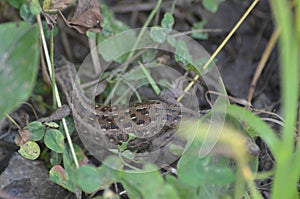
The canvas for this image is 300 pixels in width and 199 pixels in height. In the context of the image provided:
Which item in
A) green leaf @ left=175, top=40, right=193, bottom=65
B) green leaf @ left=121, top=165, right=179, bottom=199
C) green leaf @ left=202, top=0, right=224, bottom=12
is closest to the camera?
green leaf @ left=121, top=165, right=179, bottom=199

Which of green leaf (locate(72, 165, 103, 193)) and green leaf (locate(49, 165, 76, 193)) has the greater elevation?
green leaf (locate(72, 165, 103, 193))

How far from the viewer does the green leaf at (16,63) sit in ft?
6.14

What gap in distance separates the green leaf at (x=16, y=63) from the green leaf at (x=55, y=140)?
0.67 m

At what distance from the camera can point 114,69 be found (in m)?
3.59

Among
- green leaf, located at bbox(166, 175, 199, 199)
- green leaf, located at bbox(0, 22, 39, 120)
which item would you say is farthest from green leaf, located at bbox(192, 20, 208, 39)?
green leaf, located at bbox(0, 22, 39, 120)

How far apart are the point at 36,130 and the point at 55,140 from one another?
0.65 feet

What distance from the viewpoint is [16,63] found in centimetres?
192

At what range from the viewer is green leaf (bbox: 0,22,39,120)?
187 cm

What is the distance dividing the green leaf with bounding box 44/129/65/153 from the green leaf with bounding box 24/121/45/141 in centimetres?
10

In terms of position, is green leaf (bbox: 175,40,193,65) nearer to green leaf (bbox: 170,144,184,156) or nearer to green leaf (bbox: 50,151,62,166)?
green leaf (bbox: 170,144,184,156)

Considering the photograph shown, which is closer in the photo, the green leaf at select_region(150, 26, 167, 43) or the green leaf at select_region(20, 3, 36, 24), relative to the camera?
the green leaf at select_region(20, 3, 36, 24)

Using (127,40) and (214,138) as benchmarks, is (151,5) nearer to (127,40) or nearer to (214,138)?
(127,40)

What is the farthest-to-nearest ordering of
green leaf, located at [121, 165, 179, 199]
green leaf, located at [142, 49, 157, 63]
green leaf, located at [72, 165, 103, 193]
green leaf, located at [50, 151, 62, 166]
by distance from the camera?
green leaf, located at [142, 49, 157, 63]
green leaf, located at [50, 151, 62, 166]
green leaf, located at [72, 165, 103, 193]
green leaf, located at [121, 165, 179, 199]

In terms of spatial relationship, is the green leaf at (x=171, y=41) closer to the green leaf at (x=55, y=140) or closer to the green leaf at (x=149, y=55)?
the green leaf at (x=149, y=55)
